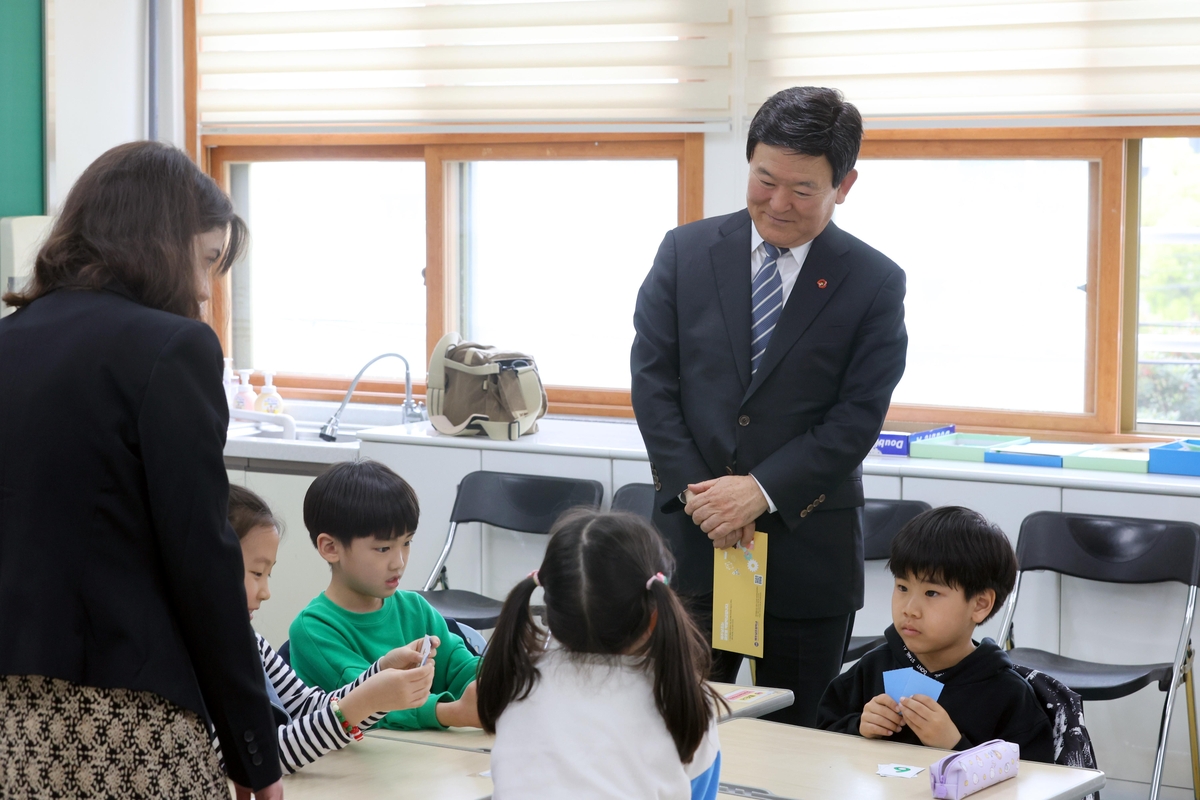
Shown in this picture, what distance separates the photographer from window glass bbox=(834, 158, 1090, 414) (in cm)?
379

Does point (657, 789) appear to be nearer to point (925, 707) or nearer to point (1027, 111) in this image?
point (925, 707)

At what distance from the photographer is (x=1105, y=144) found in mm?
3682

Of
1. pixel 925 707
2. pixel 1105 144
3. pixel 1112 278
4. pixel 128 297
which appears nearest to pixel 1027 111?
pixel 1105 144

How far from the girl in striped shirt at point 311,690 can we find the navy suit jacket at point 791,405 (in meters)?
0.66

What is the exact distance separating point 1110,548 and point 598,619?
2.12m

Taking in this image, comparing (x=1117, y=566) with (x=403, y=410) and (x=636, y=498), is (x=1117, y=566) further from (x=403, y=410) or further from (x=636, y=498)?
(x=403, y=410)

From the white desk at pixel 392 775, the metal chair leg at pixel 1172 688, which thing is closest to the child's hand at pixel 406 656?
the white desk at pixel 392 775

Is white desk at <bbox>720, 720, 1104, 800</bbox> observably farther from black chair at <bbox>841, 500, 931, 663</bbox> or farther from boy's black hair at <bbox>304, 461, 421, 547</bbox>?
black chair at <bbox>841, 500, 931, 663</bbox>

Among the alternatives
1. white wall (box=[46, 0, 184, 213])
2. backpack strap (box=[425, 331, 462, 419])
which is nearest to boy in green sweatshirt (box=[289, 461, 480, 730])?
backpack strap (box=[425, 331, 462, 419])

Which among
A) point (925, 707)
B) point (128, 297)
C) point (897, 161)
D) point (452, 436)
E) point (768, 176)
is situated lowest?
point (925, 707)

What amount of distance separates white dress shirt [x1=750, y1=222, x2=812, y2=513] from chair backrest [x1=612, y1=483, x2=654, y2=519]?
4.30ft

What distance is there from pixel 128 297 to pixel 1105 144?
3159 millimetres

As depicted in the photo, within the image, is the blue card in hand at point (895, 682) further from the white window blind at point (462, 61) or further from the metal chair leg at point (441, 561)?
the white window blind at point (462, 61)

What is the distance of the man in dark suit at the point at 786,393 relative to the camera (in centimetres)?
223
